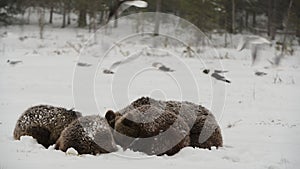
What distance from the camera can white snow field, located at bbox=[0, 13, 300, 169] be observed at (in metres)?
4.91

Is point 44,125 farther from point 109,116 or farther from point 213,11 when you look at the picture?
point 213,11

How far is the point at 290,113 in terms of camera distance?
9289mm

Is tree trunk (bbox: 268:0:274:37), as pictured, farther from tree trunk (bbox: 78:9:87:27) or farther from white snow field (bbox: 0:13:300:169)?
tree trunk (bbox: 78:9:87:27)

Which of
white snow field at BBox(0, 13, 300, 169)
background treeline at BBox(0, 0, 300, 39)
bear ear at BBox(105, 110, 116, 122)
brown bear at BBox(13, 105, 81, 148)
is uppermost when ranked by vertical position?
background treeline at BBox(0, 0, 300, 39)

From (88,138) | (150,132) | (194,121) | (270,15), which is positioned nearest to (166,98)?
(194,121)

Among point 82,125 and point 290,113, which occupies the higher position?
point 82,125

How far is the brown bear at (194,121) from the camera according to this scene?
5.68 metres

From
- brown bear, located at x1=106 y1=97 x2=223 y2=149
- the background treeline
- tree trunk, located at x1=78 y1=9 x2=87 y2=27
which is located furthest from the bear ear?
tree trunk, located at x1=78 y1=9 x2=87 y2=27

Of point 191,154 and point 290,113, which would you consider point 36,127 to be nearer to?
point 191,154

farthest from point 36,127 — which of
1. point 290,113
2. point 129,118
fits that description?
point 290,113

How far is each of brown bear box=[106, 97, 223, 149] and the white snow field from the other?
9.7 inches

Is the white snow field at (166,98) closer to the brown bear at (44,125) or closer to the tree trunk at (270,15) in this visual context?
the brown bear at (44,125)

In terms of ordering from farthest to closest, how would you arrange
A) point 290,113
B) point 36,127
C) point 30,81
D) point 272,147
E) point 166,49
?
1. point 166,49
2. point 30,81
3. point 290,113
4. point 272,147
5. point 36,127

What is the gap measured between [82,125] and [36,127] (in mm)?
788
